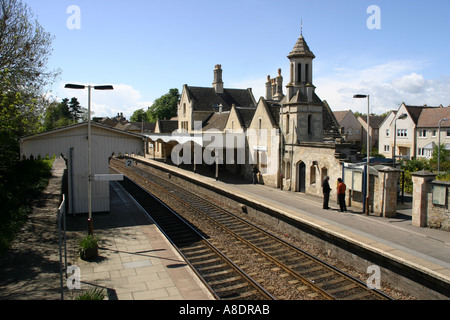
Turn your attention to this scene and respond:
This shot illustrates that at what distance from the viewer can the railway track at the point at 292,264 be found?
916cm

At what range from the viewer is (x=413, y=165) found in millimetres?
26734

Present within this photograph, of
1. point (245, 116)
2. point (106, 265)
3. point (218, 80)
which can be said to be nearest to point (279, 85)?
point (218, 80)

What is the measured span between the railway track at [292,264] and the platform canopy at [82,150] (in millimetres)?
5076

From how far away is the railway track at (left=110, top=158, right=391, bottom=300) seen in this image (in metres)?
9.16

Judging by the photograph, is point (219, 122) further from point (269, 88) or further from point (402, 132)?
point (402, 132)

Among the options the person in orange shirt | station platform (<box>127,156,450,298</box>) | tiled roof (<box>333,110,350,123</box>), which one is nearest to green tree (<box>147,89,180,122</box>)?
tiled roof (<box>333,110,350,123</box>)

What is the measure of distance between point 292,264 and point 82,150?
1097 cm

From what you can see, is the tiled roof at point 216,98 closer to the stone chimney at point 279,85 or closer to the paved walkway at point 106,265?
the stone chimney at point 279,85

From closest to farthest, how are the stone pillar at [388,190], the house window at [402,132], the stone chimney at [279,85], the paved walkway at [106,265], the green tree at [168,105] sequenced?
the paved walkway at [106,265]
the stone pillar at [388,190]
the stone chimney at [279,85]
the house window at [402,132]
the green tree at [168,105]

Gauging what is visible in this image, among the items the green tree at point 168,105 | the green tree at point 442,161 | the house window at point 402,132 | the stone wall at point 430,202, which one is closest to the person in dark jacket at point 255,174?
the stone wall at point 430,202
